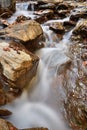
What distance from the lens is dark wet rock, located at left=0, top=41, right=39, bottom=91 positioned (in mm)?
6484

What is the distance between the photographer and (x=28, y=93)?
6.88m

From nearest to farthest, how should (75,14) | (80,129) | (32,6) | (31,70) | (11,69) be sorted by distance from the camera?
(80,129) → (11,69) → (31,70) → (75,14) → (32,6)

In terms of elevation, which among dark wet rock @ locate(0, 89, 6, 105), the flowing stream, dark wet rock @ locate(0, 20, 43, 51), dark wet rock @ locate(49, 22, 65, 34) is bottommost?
the flowing stream

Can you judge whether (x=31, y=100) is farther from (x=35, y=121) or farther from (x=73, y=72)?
(x=73, y=72)

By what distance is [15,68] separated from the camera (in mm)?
6430

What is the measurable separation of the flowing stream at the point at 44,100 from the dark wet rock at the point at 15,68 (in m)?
0.36

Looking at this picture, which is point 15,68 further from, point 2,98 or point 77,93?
point 77,93

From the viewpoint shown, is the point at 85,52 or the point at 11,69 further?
the point at 85,52

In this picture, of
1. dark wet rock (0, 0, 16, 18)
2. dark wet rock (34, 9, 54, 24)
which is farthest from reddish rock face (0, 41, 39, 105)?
dark wet rock (0, 0, 16, 18)

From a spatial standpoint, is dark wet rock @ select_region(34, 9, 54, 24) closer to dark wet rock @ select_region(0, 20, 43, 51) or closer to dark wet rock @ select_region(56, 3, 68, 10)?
dark wet rock @ select_region(56, 3, 68, 10)

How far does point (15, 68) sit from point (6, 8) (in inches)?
332

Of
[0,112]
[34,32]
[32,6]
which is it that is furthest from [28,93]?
[32,6]

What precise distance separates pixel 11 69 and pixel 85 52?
3447 millimetres

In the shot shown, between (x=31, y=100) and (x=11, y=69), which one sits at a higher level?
(x=11, y=69)
